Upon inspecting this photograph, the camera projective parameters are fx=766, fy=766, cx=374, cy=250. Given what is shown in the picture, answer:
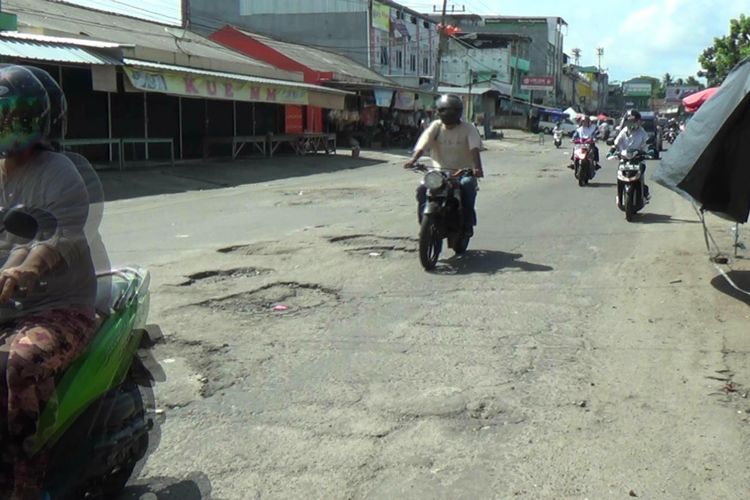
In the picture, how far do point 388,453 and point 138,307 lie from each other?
54.8 inches

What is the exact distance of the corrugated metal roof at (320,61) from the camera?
34406 mm

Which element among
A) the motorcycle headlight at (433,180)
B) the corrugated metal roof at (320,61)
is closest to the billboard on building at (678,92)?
the corrugated metal roof at (320,61)

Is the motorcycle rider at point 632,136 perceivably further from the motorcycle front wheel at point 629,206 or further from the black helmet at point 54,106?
the black helmet at point 54,106

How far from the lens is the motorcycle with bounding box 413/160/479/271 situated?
778 cm

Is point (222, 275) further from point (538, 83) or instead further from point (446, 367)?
point (538, 83)

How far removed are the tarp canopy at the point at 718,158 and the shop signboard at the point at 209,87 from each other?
13.7 meters

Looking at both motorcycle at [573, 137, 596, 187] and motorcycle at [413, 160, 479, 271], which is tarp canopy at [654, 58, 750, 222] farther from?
motorcycle at [573, 137, 596, 187]

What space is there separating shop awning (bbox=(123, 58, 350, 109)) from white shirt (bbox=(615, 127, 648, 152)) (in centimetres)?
1110

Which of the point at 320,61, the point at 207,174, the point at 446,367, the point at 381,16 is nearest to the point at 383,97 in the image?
the point at 320,61

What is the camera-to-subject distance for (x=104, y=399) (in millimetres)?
2896

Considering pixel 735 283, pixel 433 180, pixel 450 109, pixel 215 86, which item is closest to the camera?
pixel 735 283

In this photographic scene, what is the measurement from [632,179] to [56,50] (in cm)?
1199

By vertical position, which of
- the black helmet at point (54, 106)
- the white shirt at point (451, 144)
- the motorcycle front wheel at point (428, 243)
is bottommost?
the motorcycle front wheel at point (428, 243)

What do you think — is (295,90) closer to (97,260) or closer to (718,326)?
(718,326)
